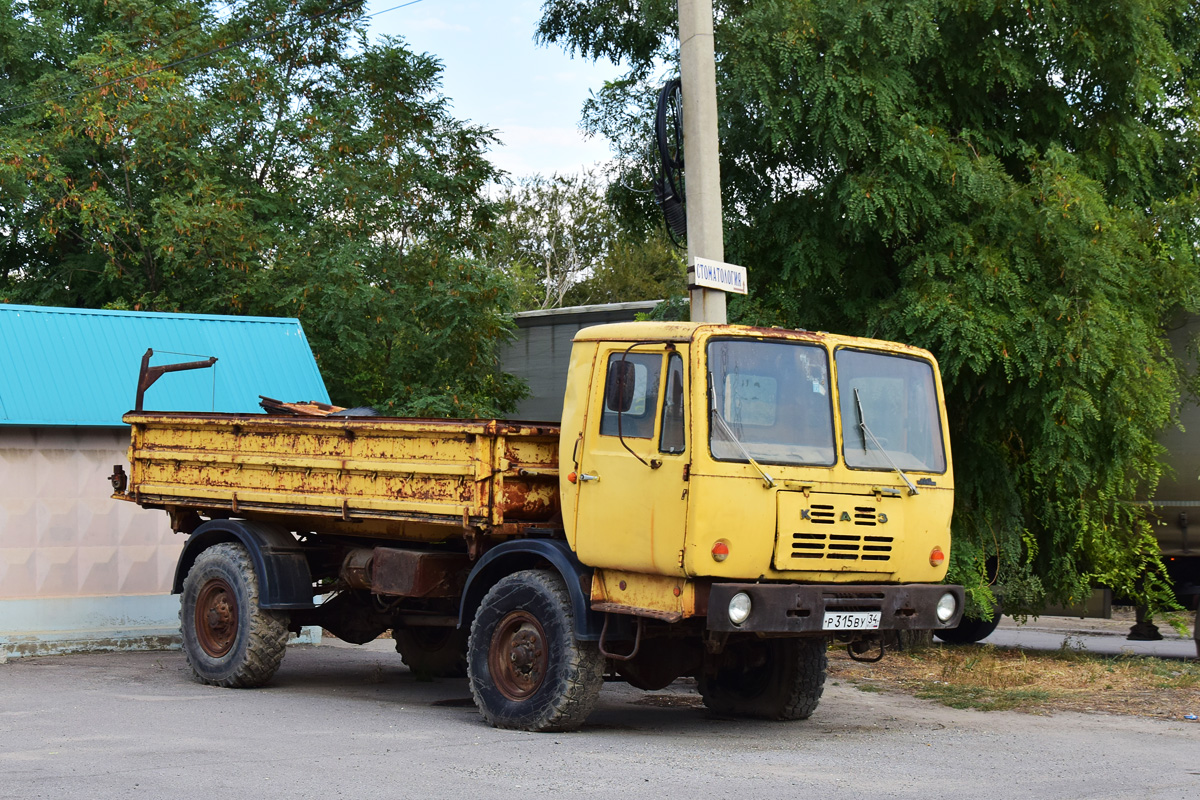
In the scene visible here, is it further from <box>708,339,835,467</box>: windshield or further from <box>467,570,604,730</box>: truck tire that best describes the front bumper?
<box>467,570,604,730</box>: truck tire

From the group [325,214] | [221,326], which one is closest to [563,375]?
[325,214]

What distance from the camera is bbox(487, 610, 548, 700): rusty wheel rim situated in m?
8.73

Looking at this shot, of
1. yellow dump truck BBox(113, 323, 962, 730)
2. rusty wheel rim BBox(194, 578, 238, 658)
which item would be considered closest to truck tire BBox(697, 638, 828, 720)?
yellow dump truck BBox(113, 323, 962, 730)

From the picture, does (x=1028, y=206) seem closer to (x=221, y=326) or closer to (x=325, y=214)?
(x=221, y=326)

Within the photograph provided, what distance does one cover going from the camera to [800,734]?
9086 millimetres

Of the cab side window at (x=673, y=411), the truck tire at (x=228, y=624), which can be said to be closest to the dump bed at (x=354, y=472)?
the truck tire at (x=228, y=624)

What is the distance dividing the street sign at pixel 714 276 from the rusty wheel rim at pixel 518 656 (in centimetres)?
293

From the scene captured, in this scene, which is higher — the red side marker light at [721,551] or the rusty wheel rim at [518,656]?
the red side marker light at [721,551]

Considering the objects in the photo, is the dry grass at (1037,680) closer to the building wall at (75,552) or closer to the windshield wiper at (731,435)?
the windshield wiper at (731,435)

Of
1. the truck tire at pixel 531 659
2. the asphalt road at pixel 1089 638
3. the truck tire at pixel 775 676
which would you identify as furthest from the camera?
the asphalt road at pixel 1089 638

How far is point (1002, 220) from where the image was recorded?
1239cm

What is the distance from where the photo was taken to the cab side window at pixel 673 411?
26.5 ft

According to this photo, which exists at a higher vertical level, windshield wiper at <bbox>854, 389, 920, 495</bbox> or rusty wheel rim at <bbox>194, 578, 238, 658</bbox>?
windshield wiper at <bbox>854, 389, 920, 495</bbox>

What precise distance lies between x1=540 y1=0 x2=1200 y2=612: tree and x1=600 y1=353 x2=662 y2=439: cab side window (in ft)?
14.7
